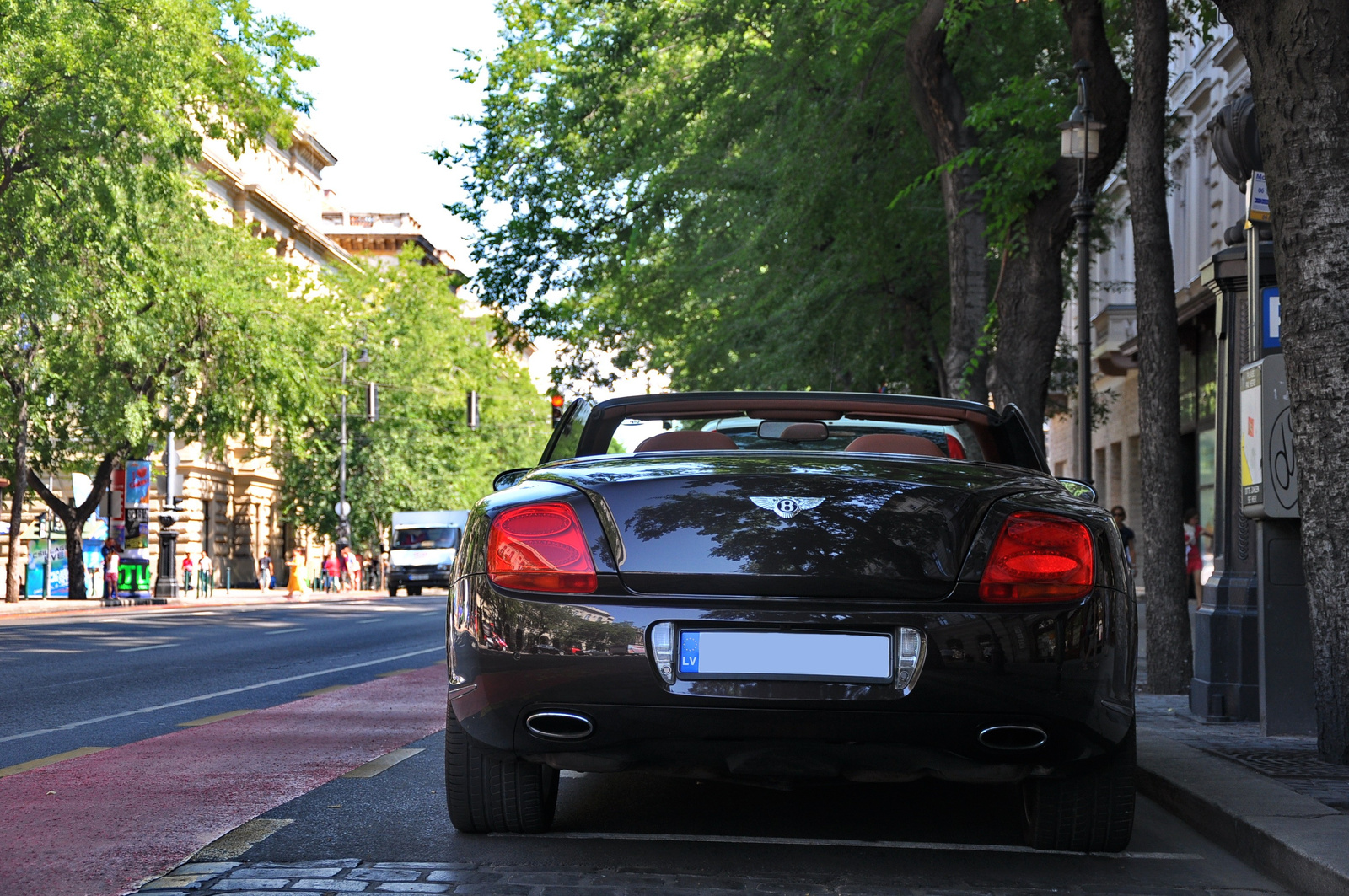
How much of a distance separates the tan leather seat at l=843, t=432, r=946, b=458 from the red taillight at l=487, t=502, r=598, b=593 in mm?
1192

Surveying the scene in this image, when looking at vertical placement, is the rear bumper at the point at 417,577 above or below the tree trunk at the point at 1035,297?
below

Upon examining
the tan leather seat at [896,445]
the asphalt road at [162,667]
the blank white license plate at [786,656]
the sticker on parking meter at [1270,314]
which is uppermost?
the sticker on parking meter at [1270,314]

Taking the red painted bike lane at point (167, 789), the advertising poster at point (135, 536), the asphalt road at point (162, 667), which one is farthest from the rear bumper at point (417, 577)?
the red painted bike lane at point (167, 789)

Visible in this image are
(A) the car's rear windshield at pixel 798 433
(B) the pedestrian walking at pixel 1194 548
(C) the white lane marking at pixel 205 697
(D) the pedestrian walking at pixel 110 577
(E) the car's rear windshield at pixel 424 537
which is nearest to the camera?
(A) the car's rear windshield at pixel 798 433

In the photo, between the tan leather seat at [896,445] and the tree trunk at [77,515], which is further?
the tree trunk at [77,515]

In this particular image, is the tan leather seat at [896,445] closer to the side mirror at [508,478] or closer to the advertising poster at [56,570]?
the side mirror at [508,478]

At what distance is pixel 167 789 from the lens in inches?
264

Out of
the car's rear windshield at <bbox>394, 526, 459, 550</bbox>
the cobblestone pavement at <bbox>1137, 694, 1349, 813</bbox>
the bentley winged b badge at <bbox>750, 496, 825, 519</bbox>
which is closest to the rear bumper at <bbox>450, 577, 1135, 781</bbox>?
the bentley winged b badge at <bbox>750, 496, 825, 519</bbox>

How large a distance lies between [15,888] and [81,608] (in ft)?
103

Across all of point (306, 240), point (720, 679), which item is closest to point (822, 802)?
point (720, 679)

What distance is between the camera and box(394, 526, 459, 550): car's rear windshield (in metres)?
54.8

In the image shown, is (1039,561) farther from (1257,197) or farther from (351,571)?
(351,571)

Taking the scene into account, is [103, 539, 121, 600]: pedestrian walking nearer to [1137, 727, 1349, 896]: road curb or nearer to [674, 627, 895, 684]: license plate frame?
[1137, 727, 1349, 896]: road curb

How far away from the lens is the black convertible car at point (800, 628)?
182 inches
